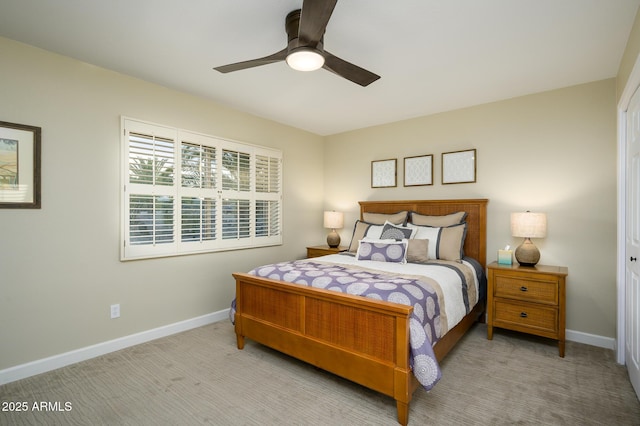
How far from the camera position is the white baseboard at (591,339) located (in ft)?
9.69

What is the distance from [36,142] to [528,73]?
13.9ft

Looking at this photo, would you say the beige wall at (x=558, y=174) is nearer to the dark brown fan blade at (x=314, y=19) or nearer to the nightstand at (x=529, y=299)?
the nightstand at (x=529, y=299)

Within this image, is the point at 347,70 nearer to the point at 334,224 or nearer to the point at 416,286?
the point at 416,286

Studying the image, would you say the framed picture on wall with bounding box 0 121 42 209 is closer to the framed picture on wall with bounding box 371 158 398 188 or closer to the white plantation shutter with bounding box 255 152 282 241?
the white plantation shutter with bounding box 255 152 282 241

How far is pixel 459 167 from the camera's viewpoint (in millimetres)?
3871

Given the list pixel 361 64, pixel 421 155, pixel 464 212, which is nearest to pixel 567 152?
pixel 464 212

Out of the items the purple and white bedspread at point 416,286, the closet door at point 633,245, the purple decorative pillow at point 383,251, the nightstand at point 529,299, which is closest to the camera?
the purple and white bedspread at point 416,286

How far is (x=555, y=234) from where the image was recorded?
128 inches

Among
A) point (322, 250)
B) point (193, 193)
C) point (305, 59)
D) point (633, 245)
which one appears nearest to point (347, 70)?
point (305, 59)

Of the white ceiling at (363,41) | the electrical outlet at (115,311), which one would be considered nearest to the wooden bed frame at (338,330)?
the electrical outlet at (115,311)

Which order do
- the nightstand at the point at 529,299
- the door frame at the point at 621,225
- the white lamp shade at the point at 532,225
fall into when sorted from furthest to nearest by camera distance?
1. the white lamp shade at the point at 532,225
2. the nightstand at the point at 529,299
3. the door frame at the point at 621,225

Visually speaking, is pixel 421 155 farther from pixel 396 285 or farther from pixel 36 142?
pixel 36 142

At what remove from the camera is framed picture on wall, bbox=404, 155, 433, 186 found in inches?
162

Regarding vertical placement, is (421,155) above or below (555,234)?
above
